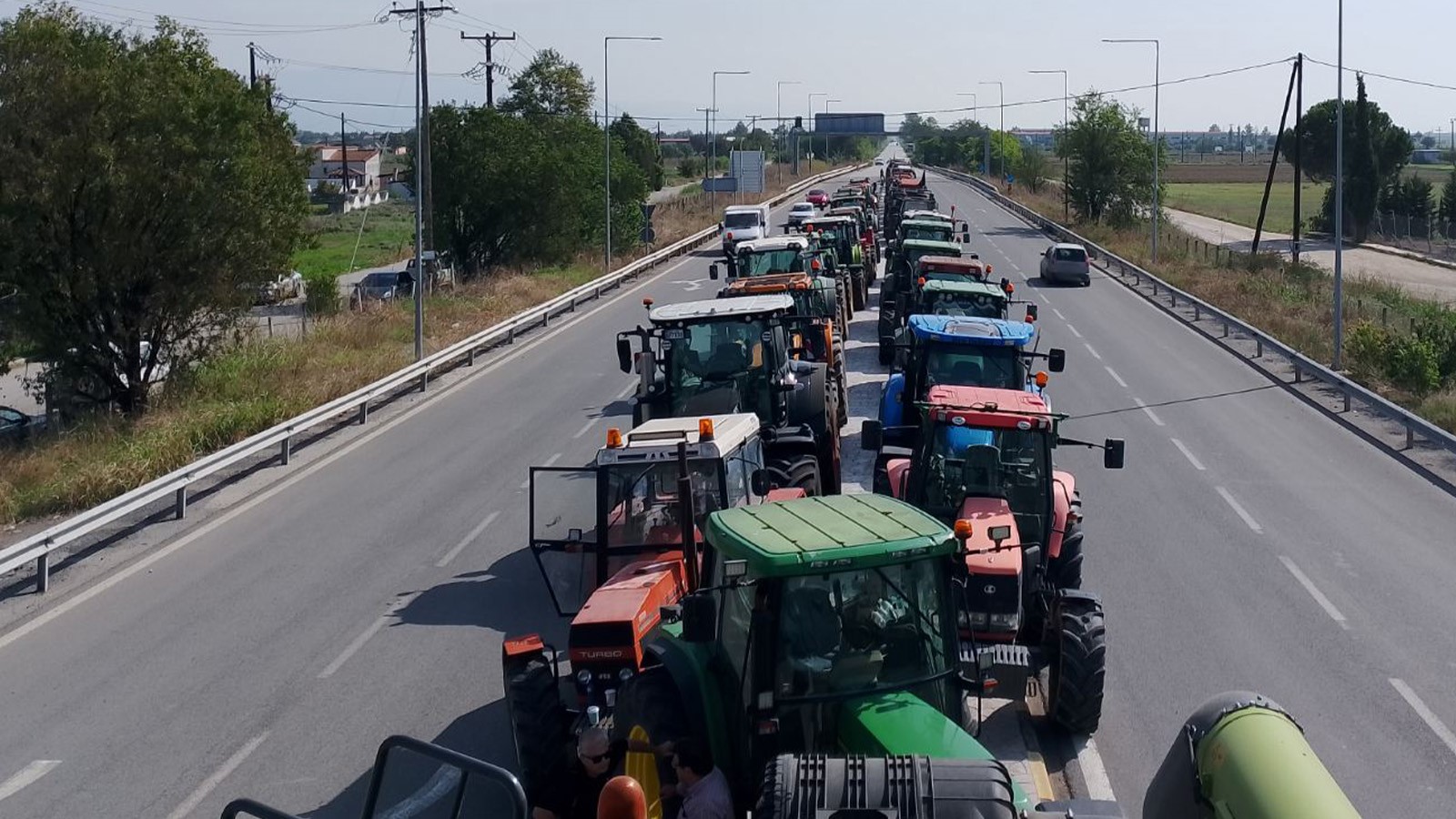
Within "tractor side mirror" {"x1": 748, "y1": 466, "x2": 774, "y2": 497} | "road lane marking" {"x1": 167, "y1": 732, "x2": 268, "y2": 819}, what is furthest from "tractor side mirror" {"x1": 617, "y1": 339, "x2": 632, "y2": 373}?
"road lane marking" {"x1": 167, "y1": 732, "x2": 268, "y2": 819}

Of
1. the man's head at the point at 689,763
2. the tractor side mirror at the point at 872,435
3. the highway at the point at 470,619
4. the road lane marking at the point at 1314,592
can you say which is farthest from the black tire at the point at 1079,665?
the road lane marking at the point at 1314,592

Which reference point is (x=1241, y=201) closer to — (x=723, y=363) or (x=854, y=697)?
(x=723, y=363)

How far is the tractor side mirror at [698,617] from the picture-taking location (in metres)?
7.87

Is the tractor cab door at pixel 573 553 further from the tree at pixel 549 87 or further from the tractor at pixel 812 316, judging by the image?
the tree at pixel 549 87

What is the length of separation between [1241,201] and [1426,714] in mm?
111301

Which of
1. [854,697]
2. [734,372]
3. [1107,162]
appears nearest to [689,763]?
[854,697]

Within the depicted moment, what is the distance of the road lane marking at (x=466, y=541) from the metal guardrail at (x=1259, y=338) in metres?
12.0

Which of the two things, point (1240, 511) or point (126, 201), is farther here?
point (126, 201)

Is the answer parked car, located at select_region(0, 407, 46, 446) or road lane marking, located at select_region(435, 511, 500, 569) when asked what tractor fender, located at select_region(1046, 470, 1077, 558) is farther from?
parked car, located at select_region(0, 407, 46, 446)

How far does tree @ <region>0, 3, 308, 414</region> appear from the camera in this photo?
24531mm

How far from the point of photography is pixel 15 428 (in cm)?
2622

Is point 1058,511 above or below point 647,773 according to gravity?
above

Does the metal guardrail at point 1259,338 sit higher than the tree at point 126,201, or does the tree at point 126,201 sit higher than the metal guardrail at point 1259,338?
the tree at point 126,201

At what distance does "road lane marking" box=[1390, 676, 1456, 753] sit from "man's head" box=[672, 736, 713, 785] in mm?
5933
